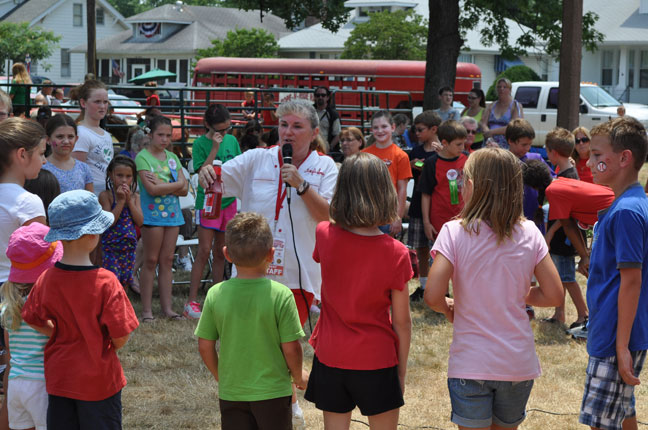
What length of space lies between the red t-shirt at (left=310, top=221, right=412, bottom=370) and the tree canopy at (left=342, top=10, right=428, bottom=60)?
37.5 m

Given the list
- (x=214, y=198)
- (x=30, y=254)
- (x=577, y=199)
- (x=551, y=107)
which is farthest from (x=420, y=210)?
(x=551, y=107)

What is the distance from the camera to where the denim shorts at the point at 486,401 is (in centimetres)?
350

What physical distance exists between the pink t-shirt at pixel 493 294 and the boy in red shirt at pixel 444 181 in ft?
13.9

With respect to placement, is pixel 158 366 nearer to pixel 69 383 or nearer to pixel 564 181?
pixel 69 383

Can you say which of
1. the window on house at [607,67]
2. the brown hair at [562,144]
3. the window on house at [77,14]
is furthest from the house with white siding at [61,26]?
the brown hair at [562,144]

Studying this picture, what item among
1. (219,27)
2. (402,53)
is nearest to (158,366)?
(402,53)

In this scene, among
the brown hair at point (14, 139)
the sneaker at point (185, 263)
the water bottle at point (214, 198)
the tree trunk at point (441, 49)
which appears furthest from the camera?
the tree trunk at point (441, 49)

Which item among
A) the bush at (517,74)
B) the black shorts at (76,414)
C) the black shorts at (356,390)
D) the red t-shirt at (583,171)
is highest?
the bush at (517,74)

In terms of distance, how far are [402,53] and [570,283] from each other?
112 feet

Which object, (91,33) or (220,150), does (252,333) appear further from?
(91,33)

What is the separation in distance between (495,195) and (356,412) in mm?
2433

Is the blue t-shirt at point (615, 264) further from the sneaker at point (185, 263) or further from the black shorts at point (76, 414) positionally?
the sneaker at point (185, 263)

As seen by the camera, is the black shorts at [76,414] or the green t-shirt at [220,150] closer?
the black shorts at [76,414]

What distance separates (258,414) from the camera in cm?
365
